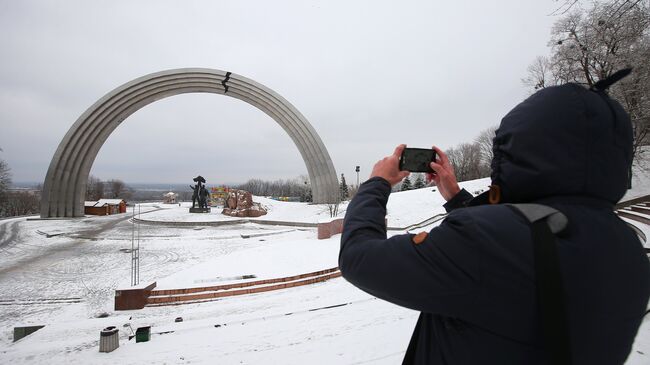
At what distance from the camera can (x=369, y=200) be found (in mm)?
1283

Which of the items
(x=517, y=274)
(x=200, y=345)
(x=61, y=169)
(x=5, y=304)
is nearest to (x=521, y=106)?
(x=517, y=274)

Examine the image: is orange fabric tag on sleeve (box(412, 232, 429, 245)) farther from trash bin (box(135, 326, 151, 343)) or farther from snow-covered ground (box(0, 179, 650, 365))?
trash bin (box(135, 326, 151, 343))

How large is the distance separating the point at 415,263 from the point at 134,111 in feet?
125

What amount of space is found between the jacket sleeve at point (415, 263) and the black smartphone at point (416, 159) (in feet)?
1.25

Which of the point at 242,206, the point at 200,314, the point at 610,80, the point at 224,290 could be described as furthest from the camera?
the point at 242,206

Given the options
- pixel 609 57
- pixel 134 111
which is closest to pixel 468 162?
pixel 609 57

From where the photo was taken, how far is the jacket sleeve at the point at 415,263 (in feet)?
3.11

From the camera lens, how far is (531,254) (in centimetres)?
88

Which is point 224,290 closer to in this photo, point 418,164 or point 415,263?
point 418,164

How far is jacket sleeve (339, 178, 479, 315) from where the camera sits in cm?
95

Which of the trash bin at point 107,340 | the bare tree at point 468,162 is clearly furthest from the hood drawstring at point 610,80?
the bare tree at point 468,162

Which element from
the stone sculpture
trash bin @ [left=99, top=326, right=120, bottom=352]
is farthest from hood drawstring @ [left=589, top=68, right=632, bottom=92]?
the stone sculpture

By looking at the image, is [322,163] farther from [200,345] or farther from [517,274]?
[517,274]

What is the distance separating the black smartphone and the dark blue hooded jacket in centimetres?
44
